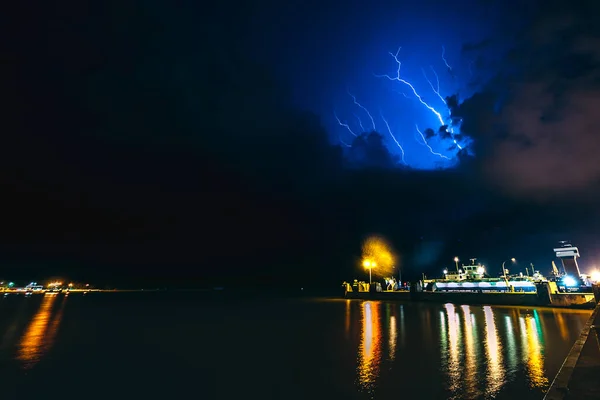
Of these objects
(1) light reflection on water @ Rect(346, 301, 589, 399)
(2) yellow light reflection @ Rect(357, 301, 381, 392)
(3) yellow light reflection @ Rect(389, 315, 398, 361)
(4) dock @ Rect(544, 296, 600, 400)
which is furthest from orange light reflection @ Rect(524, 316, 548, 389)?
(3) yellow light reflection @ Rect(389, 315, 398, 361)

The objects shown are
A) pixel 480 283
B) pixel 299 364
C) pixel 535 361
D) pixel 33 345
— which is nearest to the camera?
pixel 535 361

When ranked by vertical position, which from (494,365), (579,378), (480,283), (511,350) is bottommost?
(494,365)

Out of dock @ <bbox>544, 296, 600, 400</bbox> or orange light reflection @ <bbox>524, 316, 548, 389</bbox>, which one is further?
orange light reflection @ <bbox>524, 316, 548, 389</bbox>

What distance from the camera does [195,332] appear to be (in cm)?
3222

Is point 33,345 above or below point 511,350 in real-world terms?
below

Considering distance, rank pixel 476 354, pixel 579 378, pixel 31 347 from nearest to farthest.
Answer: pixel 579 378, pixel 476 354, pixel 31 347

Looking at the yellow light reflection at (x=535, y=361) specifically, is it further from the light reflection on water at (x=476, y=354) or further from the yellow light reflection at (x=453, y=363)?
the yellow light reflection at (x=453, y=363)

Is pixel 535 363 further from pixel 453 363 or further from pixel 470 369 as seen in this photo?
pixel 453 363

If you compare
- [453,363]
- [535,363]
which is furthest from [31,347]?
[535,363]

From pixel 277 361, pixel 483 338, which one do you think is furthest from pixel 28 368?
pixel 483 338

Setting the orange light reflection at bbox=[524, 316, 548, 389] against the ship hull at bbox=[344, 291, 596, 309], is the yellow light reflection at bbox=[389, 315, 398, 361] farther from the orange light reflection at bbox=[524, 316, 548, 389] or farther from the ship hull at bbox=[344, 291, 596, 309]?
the ship hull at bbox=[344, 291, 596, 309]

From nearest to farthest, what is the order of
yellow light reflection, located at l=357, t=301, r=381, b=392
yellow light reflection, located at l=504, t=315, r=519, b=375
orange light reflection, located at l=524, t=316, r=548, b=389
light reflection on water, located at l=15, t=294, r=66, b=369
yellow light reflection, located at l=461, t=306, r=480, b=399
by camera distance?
yellow light reflection, located at l=461, t=306, r=480, b=399
orange light reflection, located at l=524, t=316, r=548, b=389
yellow light reflection, located at l=357, t=301, r=381, b=392
yellow light reflection, located at l=504, t=315, r=519, b=375
light reflection on water, located at l=15, t=294, r=66, b=369

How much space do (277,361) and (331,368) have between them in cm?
389

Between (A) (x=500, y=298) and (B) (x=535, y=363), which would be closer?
(B) (x=535, y=363)
